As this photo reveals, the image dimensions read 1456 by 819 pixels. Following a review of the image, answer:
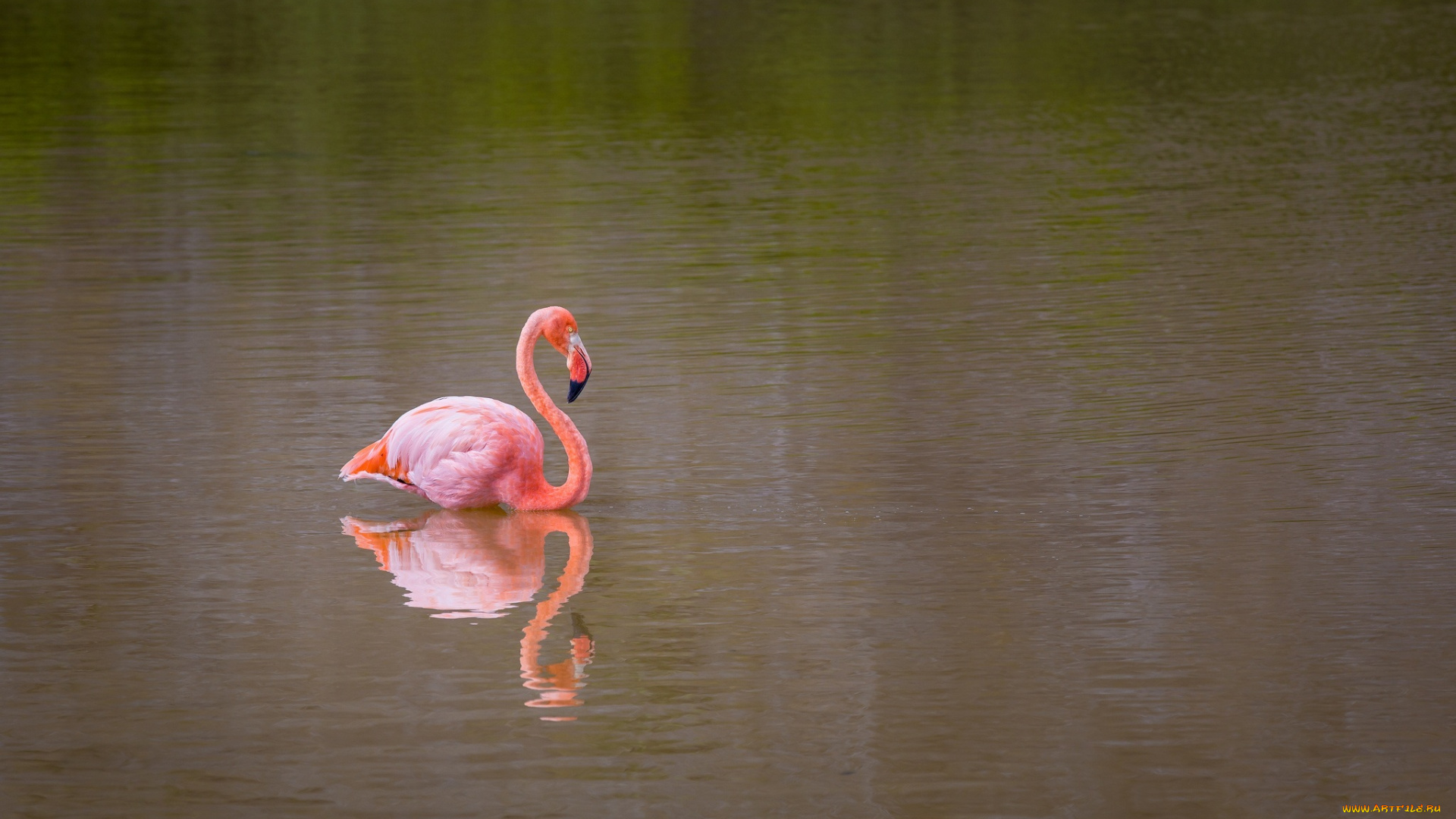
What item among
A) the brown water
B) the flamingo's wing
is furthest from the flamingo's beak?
the brown water

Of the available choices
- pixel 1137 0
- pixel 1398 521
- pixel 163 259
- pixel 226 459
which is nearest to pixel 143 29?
pixel 1137 0

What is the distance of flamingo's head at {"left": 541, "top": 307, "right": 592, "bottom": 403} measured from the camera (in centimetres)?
693

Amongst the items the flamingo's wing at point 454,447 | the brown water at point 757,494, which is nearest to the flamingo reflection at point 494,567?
the brown water at point 757,494

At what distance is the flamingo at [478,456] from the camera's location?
6684 mm

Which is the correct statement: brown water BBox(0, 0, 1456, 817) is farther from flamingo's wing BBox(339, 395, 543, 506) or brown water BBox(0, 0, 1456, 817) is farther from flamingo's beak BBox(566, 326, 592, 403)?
flamingo's beak BBox(566, 326, 592, 403)

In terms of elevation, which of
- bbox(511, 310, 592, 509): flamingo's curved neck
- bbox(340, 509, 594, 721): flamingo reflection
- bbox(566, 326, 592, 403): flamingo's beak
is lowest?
bbox(340, 509, 594, 721): flamingo reflection

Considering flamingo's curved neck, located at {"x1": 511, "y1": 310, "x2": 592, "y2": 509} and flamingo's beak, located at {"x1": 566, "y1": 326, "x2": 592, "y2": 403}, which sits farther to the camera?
flamingo's beak, located at {"x1": 566, "y1": 326, "x2": 592, "y2": 403}

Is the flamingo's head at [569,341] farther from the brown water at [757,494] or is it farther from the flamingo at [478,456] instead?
the brown water at [757,494]

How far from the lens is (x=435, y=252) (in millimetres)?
12828

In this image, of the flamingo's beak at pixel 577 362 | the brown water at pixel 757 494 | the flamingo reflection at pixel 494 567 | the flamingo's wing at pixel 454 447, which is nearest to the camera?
the brown water at pixel 757 494

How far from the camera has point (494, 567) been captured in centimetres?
625

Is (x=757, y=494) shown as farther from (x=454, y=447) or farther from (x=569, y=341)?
(x=454, y=447)

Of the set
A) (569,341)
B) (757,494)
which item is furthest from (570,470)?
(757,494)

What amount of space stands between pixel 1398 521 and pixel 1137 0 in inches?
1592
